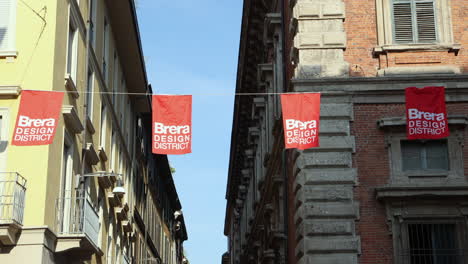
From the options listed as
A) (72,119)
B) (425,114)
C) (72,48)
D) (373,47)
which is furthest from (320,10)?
(72,119)

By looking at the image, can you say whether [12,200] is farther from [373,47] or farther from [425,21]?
[425,21]

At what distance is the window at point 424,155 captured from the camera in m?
22.2

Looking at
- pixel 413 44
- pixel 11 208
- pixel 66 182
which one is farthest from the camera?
pixel 413 44

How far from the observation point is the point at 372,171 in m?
22.0

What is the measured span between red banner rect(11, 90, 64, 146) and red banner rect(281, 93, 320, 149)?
5403 mm

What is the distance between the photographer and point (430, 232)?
2180 centimetres

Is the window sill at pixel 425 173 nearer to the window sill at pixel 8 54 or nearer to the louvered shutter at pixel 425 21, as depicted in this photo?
the louvered shutter at pixel 425 21

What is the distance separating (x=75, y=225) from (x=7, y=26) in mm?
5221

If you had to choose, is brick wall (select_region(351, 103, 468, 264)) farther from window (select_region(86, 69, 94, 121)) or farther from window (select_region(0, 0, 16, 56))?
window (select_region(0, 0, 16, 56))

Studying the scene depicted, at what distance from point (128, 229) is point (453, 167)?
17196 mm

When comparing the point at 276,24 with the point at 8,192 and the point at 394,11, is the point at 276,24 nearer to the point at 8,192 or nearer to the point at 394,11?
the point at 394,11

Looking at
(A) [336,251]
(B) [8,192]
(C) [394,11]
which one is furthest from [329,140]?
(B) [8,192]

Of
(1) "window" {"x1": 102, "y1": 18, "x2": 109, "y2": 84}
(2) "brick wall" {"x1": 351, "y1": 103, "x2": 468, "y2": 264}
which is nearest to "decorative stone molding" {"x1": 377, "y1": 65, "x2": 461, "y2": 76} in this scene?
(2) "brick wall" {"x1": 351, "y1": 103, "x2": 468, "y2": 264}

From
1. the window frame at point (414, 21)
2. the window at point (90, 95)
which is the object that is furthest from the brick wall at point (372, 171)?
the window at point (90, 95)
